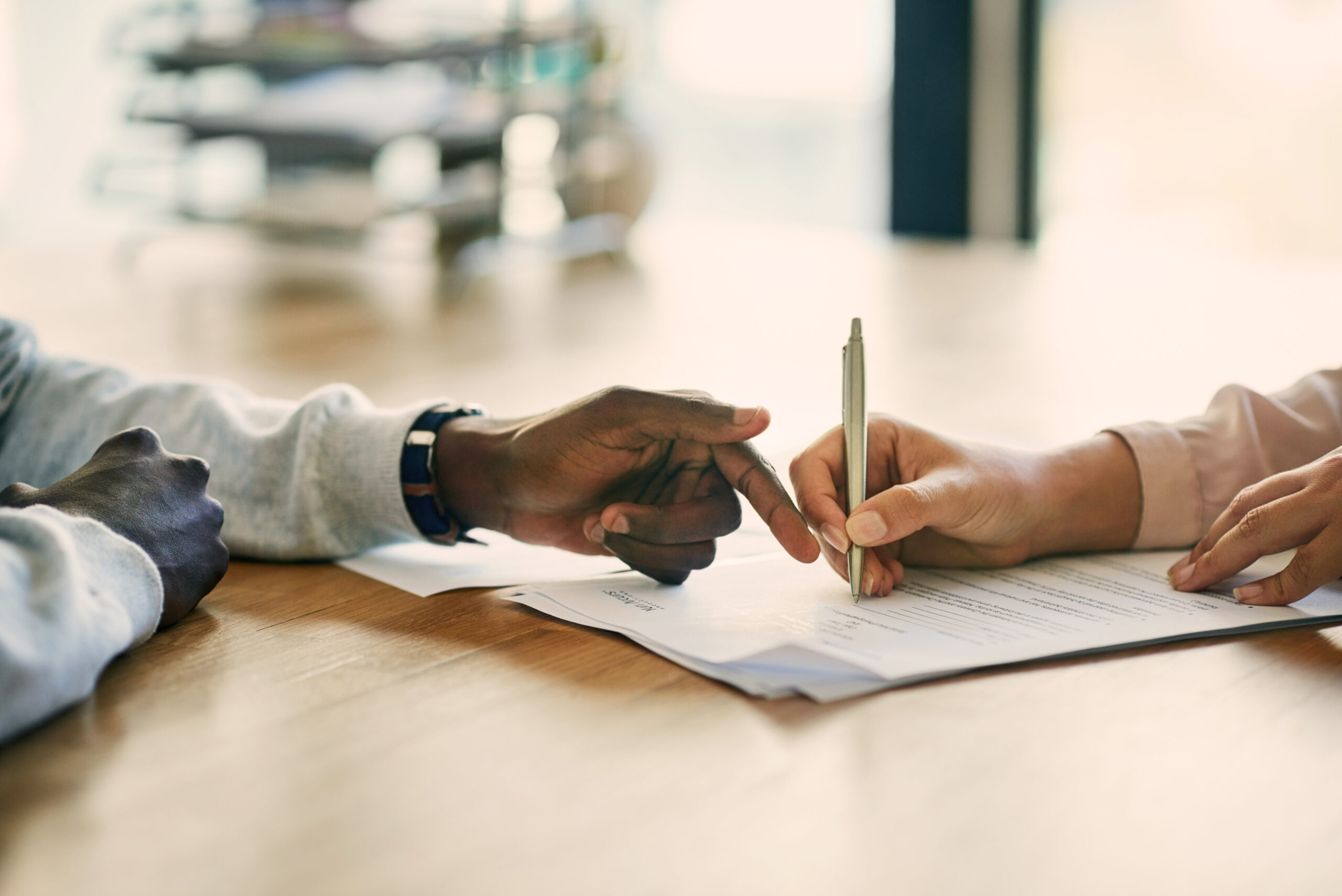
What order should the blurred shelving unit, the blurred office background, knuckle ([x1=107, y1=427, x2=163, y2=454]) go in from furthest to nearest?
the blurred shelving unit, the blurred office background, knuckle ([x1=107, y1=427, x2=163, y2=454])

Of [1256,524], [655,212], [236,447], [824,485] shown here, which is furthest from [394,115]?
[1256,524]

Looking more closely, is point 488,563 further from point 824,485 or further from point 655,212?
point 655,212

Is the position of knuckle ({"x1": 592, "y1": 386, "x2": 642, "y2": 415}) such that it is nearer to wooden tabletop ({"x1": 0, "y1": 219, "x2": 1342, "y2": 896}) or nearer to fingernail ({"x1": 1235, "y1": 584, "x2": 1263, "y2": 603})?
wooden tabletop ({"x1": 0, "y1": 219, "x2": 1342, "y2": 896})

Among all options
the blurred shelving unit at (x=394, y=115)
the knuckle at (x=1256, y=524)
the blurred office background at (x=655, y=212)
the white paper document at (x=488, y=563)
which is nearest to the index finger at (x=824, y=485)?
the white paper document at (x=488, y=563)

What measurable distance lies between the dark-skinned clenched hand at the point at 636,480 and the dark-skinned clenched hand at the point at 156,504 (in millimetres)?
156

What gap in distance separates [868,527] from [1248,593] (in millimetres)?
210

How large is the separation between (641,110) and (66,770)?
2870mm

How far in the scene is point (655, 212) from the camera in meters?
3.86

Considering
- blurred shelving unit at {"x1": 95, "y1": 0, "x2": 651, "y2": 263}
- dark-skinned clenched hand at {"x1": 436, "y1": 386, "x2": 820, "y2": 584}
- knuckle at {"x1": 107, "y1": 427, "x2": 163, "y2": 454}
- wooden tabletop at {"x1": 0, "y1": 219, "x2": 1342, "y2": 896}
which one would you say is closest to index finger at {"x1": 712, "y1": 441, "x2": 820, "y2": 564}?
dark-skinned clenched hand at {"x1": 436, "y1": 386, "x2": 820, "y2": 584}

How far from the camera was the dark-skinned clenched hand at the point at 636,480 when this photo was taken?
65 cm

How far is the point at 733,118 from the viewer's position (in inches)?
171

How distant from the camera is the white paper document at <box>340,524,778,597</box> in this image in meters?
0.74

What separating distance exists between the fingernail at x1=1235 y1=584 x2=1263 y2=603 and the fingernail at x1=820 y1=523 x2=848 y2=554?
0.21m

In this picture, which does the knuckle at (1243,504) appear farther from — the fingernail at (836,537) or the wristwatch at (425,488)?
the wristwatch at (425,488)
